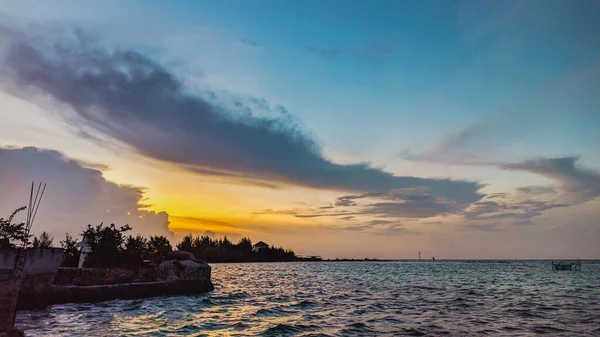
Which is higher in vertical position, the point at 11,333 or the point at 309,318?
the point at 11,333

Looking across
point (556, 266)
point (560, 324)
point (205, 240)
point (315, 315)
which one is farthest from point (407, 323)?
point (205, 240)

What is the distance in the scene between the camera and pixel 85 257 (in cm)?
3206

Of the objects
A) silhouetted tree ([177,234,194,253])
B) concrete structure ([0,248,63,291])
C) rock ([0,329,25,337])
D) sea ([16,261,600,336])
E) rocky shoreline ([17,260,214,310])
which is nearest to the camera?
rock ([0,329,25,337])

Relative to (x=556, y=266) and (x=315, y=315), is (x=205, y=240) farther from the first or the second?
(x=315, y=315)

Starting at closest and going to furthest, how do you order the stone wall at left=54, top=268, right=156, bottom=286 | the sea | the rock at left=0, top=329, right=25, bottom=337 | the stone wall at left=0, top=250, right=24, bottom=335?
the rock at left=0, top=329, right=25, bottom=337
the stone wall at left=0, top=250, right=24, bottom=335
the sea
the stone wall at left=54, top=268, right=156, bottom=286

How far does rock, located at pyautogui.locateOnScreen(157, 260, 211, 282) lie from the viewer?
3231cm

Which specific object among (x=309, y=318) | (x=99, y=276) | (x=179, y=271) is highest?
(x=179, y=271)

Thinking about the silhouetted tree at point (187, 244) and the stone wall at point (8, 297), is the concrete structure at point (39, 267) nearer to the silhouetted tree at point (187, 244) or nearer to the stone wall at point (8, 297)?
the stone wall at point (8, 297)

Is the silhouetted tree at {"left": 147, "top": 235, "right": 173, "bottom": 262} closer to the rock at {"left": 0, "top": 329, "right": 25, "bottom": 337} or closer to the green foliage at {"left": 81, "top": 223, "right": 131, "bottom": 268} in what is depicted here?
the green foliage at {"left": 81, "top": 223, "right": 131, "bottom": 268}

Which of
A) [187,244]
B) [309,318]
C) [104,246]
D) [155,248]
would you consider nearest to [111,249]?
[104,246]

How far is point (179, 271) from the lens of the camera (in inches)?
1287

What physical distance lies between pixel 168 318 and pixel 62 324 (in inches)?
190

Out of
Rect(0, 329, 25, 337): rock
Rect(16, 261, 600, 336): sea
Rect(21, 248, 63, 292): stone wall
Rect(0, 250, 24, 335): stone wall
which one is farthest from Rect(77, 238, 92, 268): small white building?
Rect(0, 329, 25, 337): rock

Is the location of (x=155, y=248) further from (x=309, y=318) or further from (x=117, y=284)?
(x=309, y=318)
